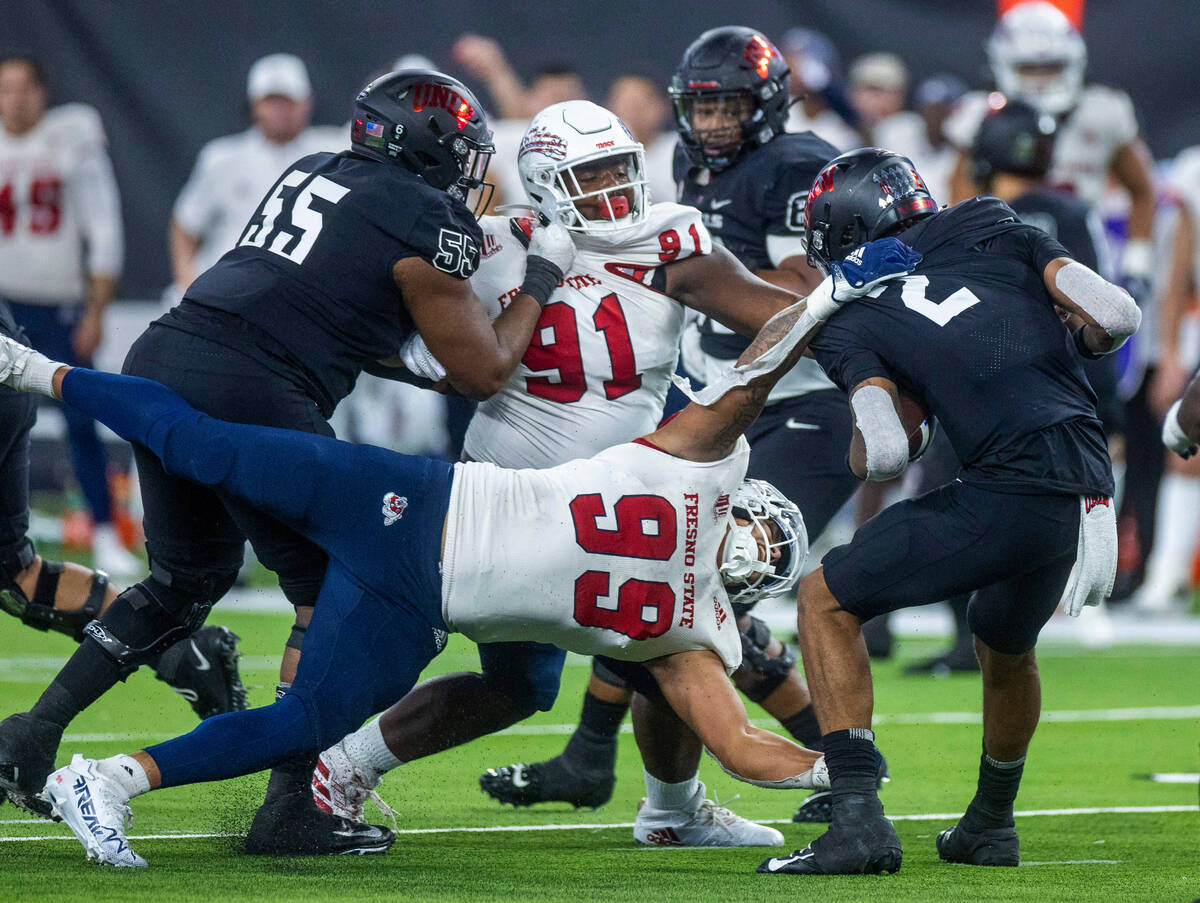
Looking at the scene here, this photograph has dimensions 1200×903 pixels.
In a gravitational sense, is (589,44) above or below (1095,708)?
above

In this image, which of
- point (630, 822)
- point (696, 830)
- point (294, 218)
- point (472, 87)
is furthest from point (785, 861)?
point (472, 87)

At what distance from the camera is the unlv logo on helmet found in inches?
170

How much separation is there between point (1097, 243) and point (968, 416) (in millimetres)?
3561

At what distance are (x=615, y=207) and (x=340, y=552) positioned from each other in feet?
3.97

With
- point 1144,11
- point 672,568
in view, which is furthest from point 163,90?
point 672,568

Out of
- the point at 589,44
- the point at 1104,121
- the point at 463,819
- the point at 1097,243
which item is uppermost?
the point at 589,44

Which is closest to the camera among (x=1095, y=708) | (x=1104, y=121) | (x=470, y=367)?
(x=470, y=367)

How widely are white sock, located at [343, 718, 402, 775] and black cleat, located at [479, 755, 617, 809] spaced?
1.92ft

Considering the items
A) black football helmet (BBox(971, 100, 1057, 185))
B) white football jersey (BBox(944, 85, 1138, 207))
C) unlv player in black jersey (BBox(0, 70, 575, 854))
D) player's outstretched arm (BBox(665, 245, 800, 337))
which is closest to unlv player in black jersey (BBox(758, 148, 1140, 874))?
player's outstretched arm (BBox(665, 245, 800, 337))

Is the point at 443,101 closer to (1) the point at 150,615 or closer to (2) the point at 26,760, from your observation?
(1) the point at 150,615

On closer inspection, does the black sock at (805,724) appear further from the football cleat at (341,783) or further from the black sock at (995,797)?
the football cleat at (341,783)

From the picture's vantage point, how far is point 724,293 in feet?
14.7

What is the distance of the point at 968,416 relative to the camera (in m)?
3.85

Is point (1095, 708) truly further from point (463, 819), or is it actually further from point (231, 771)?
point (231, 771)
